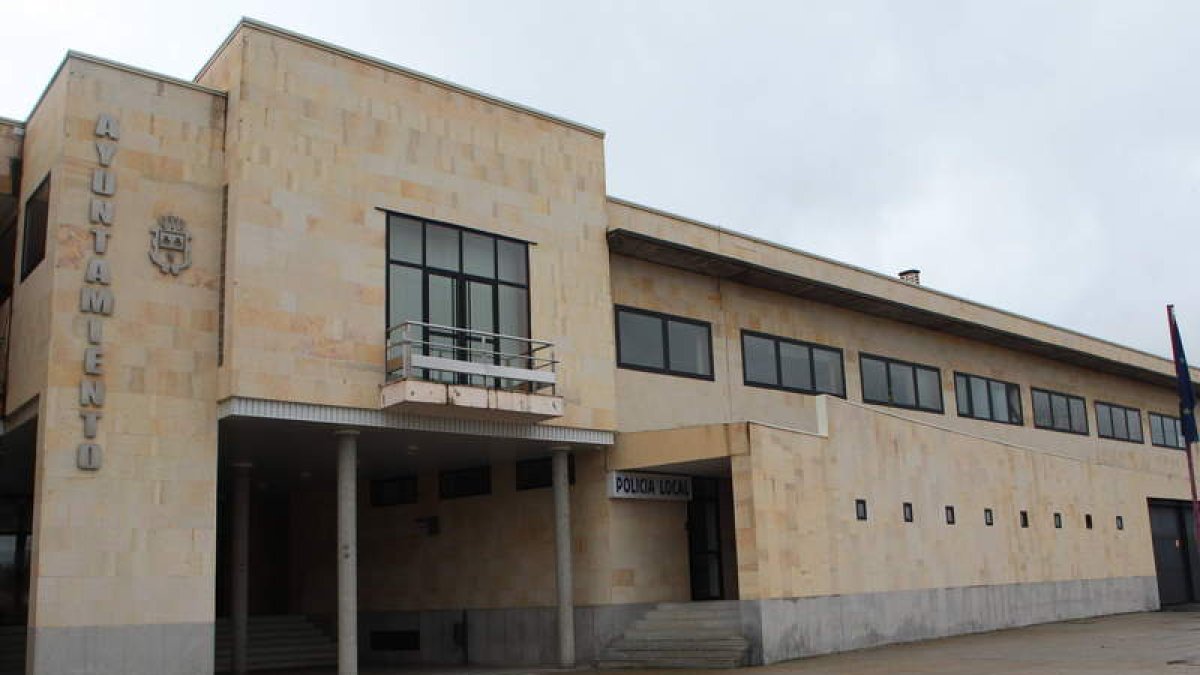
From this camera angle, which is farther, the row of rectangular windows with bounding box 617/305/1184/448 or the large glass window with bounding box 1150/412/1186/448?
the large glass window with bounding box 1150/412/1186/448

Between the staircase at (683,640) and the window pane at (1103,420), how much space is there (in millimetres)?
21570

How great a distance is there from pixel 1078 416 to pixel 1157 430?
21.6ft

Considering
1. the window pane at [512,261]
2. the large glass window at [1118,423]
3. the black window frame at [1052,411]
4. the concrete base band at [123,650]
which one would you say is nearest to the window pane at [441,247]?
the window pane at [512,261]

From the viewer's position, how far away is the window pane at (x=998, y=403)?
109ft

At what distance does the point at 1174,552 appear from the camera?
37.8 metres

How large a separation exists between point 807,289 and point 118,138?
50.0 feet

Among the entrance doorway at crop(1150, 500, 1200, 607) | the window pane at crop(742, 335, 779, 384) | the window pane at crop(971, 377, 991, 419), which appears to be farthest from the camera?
the entrance doorway at crop(1150, 500, 1200, 607)

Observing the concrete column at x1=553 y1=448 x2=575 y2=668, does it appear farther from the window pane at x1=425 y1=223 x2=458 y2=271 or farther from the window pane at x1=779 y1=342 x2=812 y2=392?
the window pane at x1=779 y1=342 x2=812 y2=392

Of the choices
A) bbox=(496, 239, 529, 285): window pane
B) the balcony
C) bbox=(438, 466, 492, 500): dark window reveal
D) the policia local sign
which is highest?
bbox=(496, 239, 529, 285): window pane

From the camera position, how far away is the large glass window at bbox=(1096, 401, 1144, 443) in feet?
125

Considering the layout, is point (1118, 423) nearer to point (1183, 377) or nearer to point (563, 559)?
point (1183, 377)

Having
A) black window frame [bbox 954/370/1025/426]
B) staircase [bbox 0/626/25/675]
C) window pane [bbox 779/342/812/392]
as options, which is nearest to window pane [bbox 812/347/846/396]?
window pane [bbox 779/342/812/392]

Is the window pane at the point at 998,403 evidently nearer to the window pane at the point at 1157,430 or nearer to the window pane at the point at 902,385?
the window pane at the point at 902,385

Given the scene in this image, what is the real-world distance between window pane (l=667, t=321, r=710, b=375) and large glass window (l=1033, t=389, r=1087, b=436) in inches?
566
